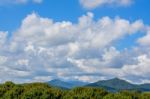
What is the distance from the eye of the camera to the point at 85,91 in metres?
124

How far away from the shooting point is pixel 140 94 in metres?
122

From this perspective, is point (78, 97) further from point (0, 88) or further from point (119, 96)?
point (0, 88)

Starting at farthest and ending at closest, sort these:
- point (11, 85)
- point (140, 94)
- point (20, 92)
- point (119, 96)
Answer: point (11, 85)
point (20, 92)
point (140, 94)
point (119, 96)

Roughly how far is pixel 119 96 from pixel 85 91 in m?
13.4

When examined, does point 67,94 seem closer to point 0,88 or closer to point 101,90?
point 101,90

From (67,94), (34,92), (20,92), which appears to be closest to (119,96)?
Result: (67,94)

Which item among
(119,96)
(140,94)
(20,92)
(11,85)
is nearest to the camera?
(119,96)

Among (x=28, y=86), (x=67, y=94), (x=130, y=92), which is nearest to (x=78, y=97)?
(x=67, y=94)

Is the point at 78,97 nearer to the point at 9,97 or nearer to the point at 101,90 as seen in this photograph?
the point at 101,90

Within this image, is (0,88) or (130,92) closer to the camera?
(130,92)

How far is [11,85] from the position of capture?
140 meters

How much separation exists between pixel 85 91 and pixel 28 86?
2243cm

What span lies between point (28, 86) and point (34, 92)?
16.3 meters

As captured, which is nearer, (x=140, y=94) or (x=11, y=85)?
(x=140, y=94)
